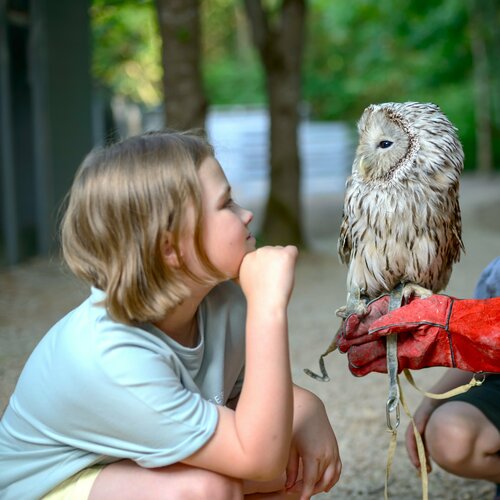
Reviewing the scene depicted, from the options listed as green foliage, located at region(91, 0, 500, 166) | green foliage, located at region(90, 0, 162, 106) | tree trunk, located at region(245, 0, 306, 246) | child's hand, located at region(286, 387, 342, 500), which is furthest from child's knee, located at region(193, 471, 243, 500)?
green foliage, located at region(91, 0, 500, 166)

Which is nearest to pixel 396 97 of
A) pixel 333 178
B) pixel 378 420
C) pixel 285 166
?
pixel 333 178

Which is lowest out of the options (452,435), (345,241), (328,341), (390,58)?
(328,341)

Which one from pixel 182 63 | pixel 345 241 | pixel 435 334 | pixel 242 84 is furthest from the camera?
→ pixel 242 84

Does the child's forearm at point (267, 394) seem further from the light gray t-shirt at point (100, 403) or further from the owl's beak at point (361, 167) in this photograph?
the owl's beak at point (361, 167)

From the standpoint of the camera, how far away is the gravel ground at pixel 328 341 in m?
2.07

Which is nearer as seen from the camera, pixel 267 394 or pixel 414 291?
pixel 267 394

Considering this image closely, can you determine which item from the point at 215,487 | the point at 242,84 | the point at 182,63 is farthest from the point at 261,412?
the point at 242,84

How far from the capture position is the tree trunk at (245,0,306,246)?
546cm

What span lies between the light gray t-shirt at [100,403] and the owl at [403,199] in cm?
42

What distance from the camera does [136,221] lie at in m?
1.23

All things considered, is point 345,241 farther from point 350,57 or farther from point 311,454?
point 350,57

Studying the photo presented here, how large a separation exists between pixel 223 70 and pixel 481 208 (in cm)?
1084

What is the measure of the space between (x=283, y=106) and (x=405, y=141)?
408cm

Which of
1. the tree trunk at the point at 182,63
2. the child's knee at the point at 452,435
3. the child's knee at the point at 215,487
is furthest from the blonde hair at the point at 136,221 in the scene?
the tree trunk at the point at 182,63
